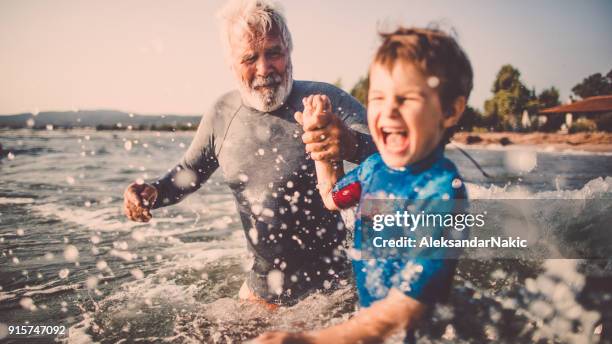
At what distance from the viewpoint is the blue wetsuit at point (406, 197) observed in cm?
137

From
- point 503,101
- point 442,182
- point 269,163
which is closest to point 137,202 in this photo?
point 269,163

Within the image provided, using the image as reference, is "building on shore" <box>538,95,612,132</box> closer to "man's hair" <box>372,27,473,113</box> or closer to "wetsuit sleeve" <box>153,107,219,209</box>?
"wetsuit sleeve" <box>153,107,219,209</box>

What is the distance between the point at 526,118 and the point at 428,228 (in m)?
48.0

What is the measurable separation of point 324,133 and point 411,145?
1.72 ft

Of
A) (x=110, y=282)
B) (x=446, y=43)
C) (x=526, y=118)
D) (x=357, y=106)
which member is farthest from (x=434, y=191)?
(x=526, y=118)

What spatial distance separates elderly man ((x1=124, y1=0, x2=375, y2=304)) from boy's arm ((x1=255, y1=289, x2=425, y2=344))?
157cm

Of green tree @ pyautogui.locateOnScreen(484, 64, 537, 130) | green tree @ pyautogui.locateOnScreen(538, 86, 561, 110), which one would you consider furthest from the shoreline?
green tree @ pyautogui.locateOnScreen(538, 86, 561, 110)

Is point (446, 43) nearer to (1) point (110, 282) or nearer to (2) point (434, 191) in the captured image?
(2) point (434, 191)

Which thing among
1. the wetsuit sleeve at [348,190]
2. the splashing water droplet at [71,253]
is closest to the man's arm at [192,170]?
the wetsuit sleeve at [348,190]

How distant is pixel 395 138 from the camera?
151 cm

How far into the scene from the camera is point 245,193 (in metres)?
3.14

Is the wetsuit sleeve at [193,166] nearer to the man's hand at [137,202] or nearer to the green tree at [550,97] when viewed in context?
the man's hand at [137,202]

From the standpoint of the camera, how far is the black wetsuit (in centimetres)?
296

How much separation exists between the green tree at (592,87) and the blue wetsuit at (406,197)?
61200 millimetres
